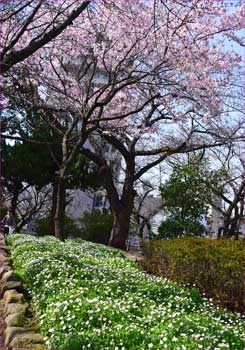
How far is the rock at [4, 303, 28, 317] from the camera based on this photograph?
500 centimetres

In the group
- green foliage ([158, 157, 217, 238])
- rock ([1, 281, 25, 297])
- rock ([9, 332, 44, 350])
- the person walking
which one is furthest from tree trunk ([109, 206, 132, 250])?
rock ([9, 332, 44, 350])

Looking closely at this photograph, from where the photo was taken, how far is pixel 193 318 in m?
4.31

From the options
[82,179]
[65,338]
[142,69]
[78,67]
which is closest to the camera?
[65,338]

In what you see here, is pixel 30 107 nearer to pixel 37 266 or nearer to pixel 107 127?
pixel 107 127

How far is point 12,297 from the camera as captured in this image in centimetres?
566

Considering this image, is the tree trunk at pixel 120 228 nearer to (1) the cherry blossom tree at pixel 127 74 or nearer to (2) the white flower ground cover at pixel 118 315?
(1) the cherry blossom tree at pixel 127 74

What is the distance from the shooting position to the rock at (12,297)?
18.3ft

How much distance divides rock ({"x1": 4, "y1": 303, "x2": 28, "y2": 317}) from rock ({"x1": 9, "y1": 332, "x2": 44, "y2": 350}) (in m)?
0.81

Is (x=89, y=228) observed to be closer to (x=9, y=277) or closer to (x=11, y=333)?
(x=9, y=277)

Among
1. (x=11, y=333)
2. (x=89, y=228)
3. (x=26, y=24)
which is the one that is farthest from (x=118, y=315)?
(x=89, y=228)

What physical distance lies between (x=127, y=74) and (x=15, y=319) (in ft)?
29.5

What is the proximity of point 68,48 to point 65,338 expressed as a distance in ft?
35.1

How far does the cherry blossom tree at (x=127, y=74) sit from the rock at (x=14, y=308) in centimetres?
485

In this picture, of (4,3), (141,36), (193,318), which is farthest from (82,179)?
(193,318)
